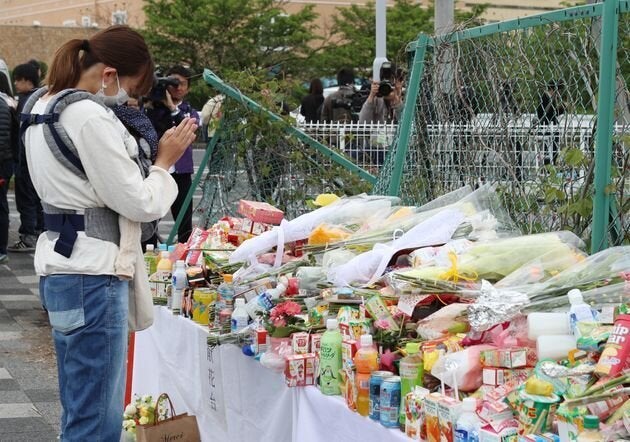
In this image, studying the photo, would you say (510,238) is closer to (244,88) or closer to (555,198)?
(555,198)

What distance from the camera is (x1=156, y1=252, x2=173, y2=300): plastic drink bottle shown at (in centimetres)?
527

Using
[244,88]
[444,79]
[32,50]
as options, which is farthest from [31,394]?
[32,50]

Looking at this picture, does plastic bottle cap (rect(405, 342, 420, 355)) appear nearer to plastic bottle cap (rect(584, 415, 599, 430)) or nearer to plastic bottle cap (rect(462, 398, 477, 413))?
plastic bottle cap (rect(462, 398, 477, 413))

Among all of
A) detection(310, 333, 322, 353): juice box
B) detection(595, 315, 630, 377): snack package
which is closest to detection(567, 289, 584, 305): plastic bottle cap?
detection(595, 315, 630, 377): snack package

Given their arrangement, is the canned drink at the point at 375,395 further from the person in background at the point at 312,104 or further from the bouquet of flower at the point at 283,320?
the person in background at the point at 312,104

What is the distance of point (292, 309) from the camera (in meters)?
3.94

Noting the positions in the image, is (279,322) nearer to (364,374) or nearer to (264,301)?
(264,301)

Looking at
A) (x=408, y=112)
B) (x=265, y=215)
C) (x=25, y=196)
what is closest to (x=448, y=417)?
(x=265, y=215)

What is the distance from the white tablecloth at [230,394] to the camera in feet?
11.3

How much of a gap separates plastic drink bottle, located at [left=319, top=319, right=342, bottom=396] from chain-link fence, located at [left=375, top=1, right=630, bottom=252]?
3.73 ft

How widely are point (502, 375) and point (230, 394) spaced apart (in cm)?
166

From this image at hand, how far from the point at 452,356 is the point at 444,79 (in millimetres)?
2551

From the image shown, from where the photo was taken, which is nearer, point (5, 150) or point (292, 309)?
point (292, 309)

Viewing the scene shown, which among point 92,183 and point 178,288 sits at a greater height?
point 92,183
